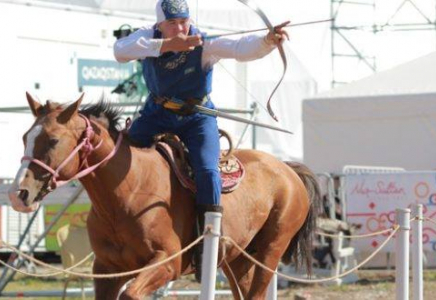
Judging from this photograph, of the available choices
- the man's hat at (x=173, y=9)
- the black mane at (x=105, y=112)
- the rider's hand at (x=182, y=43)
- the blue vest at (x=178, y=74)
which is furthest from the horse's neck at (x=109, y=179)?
the man's hat at (x=173, y=9)

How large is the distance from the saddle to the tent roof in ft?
30.1

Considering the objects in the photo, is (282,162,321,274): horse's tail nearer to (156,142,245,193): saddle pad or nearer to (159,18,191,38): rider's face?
(156,142,245,193): saddle pad

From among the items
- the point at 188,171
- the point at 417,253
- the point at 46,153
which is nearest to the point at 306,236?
the point at 417,253

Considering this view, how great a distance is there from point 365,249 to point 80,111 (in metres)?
8.57

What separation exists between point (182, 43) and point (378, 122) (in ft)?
35.3

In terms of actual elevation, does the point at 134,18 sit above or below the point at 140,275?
above

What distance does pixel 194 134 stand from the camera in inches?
294

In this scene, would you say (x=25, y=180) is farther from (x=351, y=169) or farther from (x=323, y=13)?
(x=323, y=13)

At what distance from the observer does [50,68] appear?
18.8 m

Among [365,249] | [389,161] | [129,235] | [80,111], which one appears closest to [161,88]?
[80,111]

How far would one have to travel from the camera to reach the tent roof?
16.9 meters

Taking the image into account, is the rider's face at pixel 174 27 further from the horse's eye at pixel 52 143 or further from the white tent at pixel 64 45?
the white tent at pixel 64 45

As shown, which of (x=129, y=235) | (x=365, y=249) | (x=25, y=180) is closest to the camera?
(x=25, y=180)

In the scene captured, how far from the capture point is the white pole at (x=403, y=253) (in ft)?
27.9
